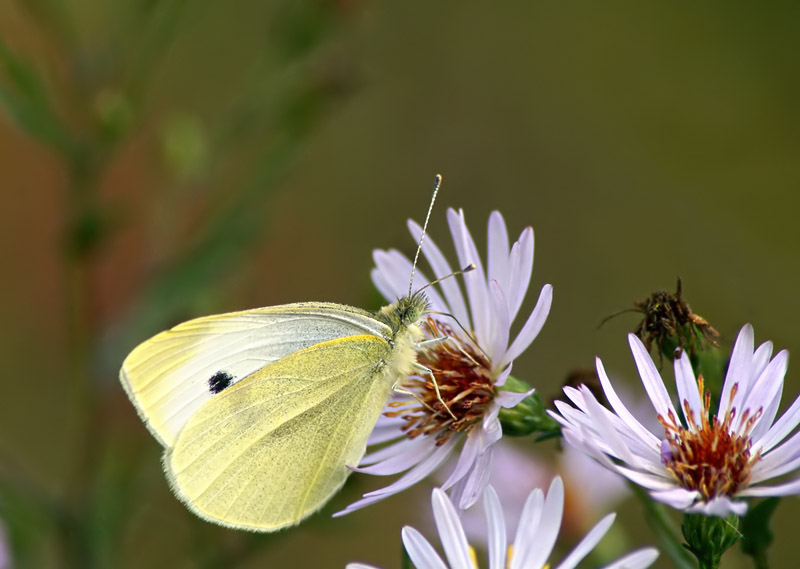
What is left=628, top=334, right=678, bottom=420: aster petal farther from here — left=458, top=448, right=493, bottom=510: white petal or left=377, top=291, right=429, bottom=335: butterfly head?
left=377, top=291, right=429, bottom=335: butterfly head

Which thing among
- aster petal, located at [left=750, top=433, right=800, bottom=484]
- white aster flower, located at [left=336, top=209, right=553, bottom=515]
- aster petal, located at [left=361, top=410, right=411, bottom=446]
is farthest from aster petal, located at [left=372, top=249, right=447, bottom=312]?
aster petal, located at [left=750, top=433, right=800, bottom=484]

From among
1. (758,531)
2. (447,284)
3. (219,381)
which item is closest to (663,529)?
(758,531)

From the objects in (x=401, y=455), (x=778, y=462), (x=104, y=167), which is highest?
(x=104, y=167)

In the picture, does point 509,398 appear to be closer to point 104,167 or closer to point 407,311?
point 407,311

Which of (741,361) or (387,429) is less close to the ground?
(387,429)

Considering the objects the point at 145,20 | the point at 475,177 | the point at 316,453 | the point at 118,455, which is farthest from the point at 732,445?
the point at 475,177

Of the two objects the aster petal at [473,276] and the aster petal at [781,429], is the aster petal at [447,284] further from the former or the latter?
the aster petal at [781,429]
